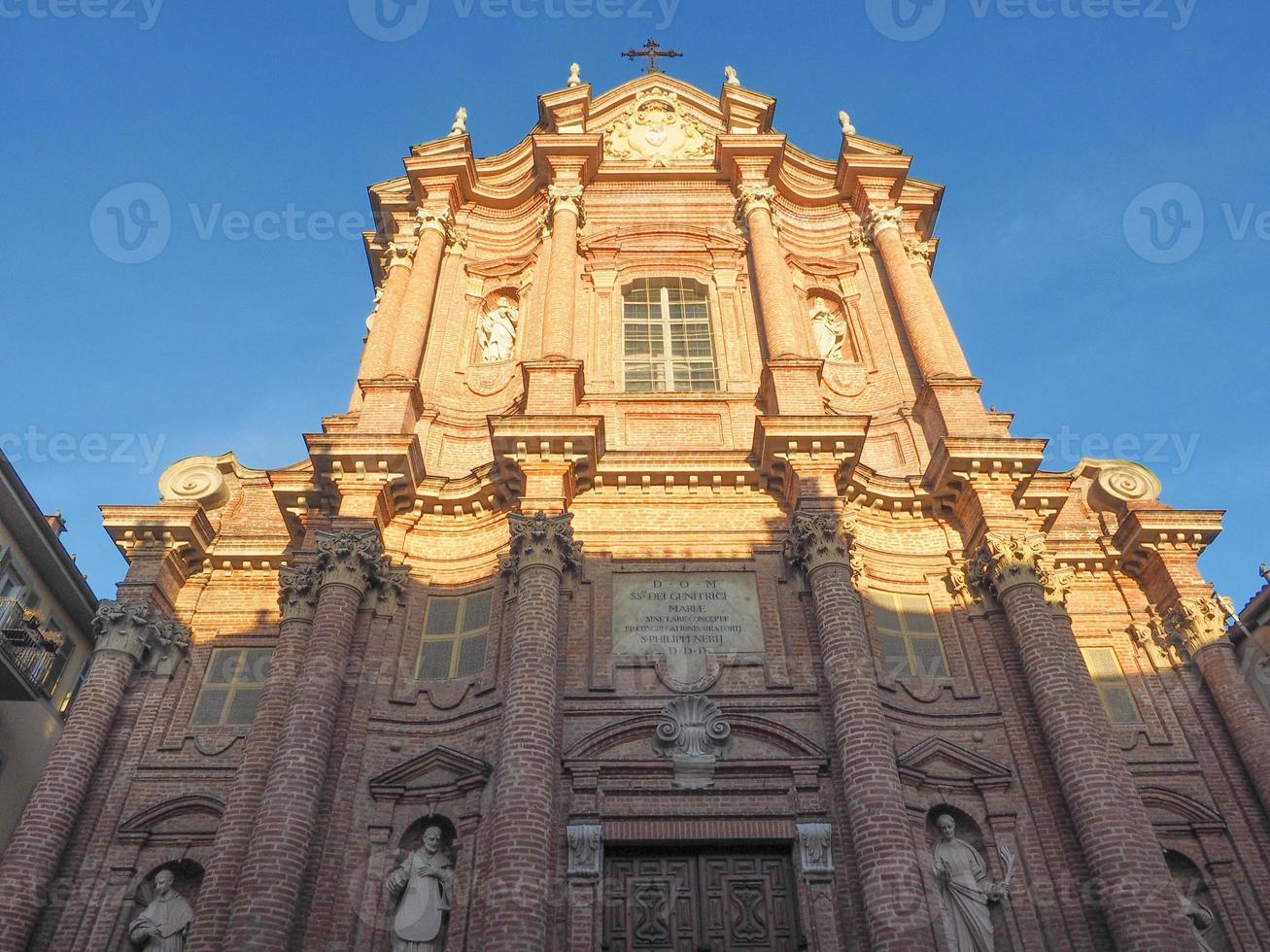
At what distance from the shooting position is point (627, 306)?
914 inches

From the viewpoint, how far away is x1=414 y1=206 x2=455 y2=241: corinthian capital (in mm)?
23297

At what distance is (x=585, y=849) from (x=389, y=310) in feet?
39.9

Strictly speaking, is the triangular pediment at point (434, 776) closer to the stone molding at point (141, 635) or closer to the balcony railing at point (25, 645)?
the stone molding at point (141, 635)

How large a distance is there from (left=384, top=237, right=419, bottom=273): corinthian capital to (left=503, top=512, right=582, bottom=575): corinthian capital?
28.7ft

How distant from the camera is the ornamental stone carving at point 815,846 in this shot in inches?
532

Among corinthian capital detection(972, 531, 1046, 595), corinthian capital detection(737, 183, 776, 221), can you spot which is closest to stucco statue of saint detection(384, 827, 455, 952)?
corinthian capital detection(972, 531, 1046, 595)

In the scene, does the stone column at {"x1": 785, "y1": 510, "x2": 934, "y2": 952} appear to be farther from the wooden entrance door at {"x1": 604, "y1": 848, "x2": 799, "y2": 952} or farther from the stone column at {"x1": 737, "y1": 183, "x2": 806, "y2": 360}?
the stone column at {"x1": 737, "y1": 183, "x2": 806, "y2": 360}

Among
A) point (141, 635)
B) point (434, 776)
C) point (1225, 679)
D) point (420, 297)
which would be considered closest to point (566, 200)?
point (420, 297)

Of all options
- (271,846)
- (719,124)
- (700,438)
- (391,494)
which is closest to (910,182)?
(719,124)

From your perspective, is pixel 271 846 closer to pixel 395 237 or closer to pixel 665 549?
pixel 665 549

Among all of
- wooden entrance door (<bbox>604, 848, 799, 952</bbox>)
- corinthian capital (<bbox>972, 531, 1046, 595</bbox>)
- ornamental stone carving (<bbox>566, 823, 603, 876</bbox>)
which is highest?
corinthian capital (<bbox>972, 531, 1046, 595</bbox>)

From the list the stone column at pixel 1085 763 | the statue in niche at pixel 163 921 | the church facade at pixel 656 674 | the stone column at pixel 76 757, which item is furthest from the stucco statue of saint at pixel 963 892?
the stone column at pixel 76 757

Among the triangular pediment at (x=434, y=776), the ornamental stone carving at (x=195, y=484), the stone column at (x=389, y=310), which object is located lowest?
the triangular pediment at (x=434, y=776)

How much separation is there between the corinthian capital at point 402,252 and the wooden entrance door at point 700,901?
1407 centimetres
